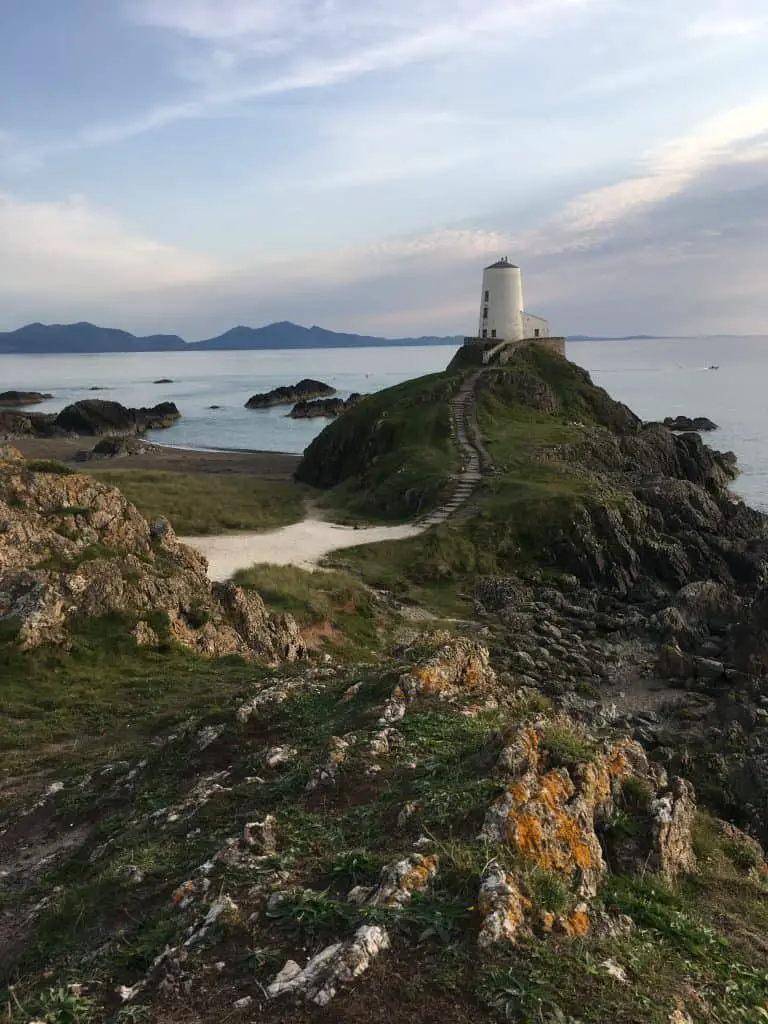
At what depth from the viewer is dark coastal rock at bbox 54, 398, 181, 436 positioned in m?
118

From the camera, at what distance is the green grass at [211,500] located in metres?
46.2

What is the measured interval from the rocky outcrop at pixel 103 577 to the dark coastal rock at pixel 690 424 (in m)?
93.5

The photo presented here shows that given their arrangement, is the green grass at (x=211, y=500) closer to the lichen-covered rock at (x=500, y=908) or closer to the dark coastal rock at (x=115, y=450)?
the dark coastal rock at (x=115, y=450)

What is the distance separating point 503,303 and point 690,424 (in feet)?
138

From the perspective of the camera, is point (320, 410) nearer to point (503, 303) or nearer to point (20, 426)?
point (20, 426)

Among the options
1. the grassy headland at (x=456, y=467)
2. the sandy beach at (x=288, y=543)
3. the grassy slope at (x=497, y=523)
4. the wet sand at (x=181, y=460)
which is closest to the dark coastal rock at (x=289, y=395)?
the wet sand at (x=181, y=460)

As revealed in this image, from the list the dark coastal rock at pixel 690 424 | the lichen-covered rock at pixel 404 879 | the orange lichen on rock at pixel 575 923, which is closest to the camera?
the orange lichen on rock at pixel 575 923

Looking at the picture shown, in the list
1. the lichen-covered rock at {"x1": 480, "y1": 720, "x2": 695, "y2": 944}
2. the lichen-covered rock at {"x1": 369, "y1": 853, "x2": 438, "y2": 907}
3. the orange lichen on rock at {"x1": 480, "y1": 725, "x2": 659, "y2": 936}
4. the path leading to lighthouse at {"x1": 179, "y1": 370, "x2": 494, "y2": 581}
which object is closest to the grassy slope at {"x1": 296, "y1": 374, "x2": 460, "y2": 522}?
the path leading to lighthouse at {"x1": 179, "y1": 370, "x2": 494, "y2": 581}

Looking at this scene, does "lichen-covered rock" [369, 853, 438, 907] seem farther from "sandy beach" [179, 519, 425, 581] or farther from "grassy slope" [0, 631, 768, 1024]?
"sandy beach" [179, 519, 425, 581]

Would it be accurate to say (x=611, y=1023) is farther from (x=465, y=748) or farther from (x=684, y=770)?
(x=684, y=770)

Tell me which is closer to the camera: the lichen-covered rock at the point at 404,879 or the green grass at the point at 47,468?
the lichen-covered rock at the point at 404,879

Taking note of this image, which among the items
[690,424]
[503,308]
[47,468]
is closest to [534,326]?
[503,308]

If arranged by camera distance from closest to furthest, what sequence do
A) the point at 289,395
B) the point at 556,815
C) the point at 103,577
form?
the point at 556,815
the point at 103,577
the point at 289,395

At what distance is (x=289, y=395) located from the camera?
17875cm
